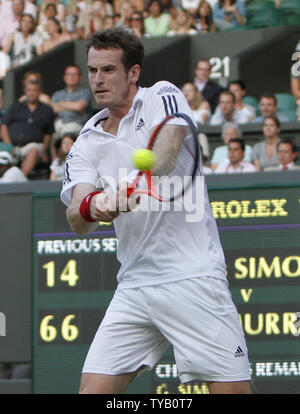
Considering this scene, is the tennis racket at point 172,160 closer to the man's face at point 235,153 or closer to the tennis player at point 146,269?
the tennis player at point 146,269

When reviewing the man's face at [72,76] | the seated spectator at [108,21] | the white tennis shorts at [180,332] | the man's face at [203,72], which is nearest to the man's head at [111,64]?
the white tennis shorts at [180,332]

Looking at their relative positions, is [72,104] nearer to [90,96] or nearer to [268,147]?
[90,96]

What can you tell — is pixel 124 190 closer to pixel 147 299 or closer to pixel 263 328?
pixel 147 299

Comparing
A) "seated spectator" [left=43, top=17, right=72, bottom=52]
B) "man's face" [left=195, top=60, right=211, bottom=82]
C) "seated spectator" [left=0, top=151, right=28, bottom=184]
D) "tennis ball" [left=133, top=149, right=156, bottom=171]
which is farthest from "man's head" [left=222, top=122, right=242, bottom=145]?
"tennis ball" [left=133, top=149, right=156, bottom=171]

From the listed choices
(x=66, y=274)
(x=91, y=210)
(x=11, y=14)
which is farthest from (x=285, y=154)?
(x=11, y=14)

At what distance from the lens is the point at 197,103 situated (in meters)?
11.6

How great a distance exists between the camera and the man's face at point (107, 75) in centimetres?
474

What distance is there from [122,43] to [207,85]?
739 cm

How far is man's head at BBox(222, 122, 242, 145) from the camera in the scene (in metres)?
10.2

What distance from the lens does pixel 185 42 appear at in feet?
44.7

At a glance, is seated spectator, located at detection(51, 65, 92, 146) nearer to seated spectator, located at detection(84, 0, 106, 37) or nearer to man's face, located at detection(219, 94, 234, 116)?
seated spectator, located at detection(84, 0, 106, 37)

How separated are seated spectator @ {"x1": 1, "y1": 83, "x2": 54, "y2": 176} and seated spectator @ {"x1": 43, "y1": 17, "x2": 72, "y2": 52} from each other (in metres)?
2.67
